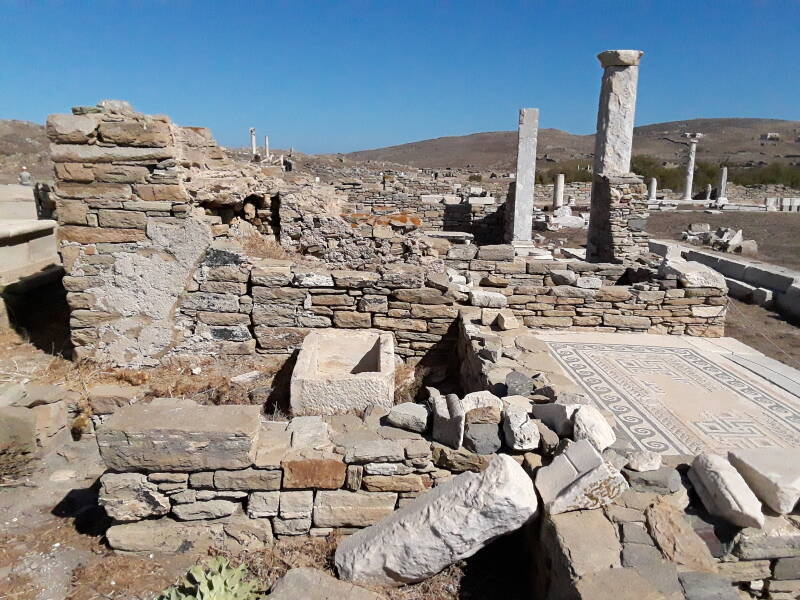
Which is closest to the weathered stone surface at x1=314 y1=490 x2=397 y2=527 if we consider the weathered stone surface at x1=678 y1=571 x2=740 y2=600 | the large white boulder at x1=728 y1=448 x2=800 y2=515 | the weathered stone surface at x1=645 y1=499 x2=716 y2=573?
the weathered stone surface at x1=645 y1=499 x2=716 y2=573

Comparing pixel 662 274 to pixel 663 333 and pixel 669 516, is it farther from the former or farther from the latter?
pixel 669 516

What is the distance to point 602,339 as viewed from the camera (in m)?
6.12

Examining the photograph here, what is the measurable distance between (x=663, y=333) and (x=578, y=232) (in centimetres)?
1243

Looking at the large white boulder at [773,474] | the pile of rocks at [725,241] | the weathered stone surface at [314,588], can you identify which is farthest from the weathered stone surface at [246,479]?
the pile of rocks at [725,241]

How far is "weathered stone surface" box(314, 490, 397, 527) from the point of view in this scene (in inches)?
127

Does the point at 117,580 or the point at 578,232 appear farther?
the point at 578,232

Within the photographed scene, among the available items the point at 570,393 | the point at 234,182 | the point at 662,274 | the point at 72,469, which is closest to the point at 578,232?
the point at 662,274

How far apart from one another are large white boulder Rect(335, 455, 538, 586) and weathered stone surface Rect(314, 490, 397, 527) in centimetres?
27

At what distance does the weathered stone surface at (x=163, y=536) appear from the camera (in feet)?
10.4

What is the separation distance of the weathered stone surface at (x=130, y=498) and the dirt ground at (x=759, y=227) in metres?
14.6

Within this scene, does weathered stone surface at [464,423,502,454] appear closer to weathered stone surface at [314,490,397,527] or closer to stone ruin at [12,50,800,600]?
stone ruin at [12,50,800,600]

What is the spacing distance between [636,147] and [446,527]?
7213 cm

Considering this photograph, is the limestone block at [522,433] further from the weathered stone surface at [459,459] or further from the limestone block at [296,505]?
the limestone block at [296,505]

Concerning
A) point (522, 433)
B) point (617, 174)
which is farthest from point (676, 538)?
point (617, 174)
